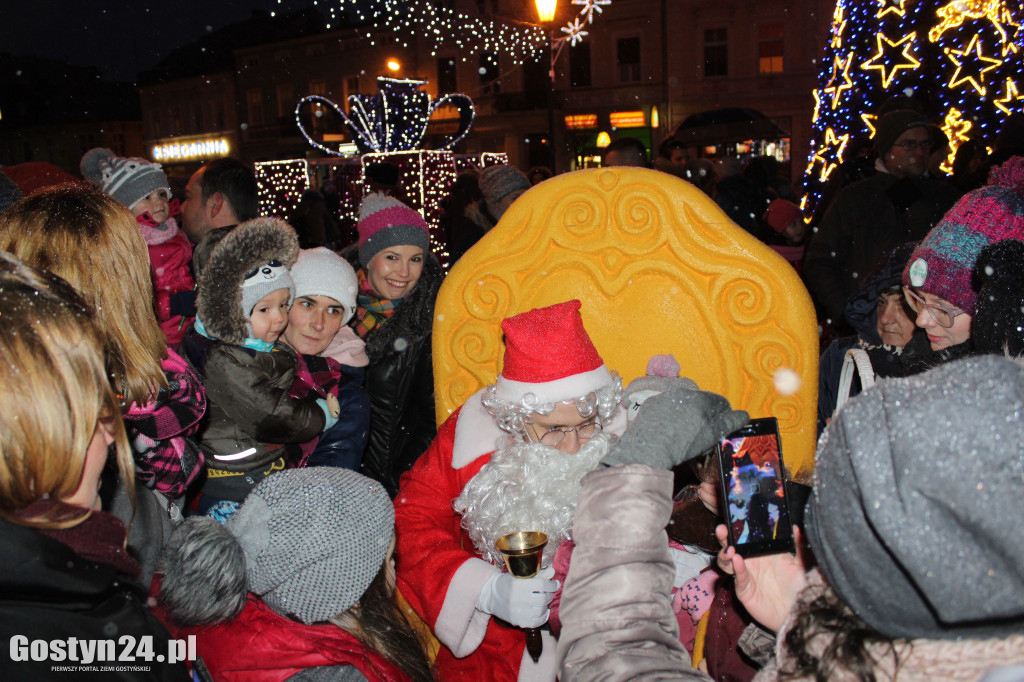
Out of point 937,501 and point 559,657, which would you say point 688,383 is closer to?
point 559,657

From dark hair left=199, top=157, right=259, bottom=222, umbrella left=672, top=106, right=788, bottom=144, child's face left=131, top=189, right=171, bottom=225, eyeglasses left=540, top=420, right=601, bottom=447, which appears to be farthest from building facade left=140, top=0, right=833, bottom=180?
eyeglasses left=540, top=420, right=601, bottom=447

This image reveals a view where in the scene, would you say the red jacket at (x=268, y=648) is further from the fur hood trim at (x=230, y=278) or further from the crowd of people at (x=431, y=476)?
the fur hood trim at (x=230, y=278)

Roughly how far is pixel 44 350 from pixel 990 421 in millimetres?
1285

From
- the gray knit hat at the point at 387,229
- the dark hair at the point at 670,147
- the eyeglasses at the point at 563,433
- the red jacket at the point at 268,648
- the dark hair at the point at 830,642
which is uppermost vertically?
the dark hair at the point at 670,147

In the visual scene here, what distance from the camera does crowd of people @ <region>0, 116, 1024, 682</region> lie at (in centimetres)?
82

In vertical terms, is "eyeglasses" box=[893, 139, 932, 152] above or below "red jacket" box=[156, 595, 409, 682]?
above

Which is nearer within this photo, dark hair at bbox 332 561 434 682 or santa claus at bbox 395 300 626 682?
dark hair at bbox 332 561 434 682

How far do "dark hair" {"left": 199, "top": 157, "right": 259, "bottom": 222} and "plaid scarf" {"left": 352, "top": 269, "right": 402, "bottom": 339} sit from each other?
44.6 inches

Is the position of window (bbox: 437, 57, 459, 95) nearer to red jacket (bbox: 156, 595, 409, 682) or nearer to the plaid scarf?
the plaid scarf

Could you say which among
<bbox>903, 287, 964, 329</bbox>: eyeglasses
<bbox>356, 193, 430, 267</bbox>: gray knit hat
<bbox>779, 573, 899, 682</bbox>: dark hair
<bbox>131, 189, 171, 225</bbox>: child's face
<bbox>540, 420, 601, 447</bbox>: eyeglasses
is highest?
<bbox>131, 189, 171, 225</bbox>: child's face

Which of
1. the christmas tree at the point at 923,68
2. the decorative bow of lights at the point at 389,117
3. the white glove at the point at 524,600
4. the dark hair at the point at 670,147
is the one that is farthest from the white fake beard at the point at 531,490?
the dark hair at the point at 670,147

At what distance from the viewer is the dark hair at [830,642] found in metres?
0.90

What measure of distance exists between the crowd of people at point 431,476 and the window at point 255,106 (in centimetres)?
3146

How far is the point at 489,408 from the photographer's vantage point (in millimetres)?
2330
